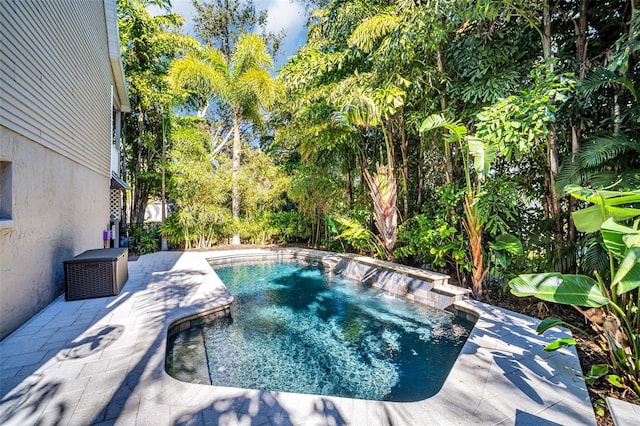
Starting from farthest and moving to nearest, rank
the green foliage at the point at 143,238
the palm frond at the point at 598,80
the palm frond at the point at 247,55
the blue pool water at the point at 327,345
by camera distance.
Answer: the palm frond at the point at 247,55 < the green foliage at the point at 143,238 < the palm frond at the point at 598,80 < the blue pool water at the point at 327,345

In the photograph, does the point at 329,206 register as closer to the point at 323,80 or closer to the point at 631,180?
the point at 323,80

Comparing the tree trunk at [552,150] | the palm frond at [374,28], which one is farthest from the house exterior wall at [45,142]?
the tree trunk at [552,150]

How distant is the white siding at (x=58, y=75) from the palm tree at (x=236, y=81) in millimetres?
3051

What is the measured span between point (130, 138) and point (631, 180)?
603 inches

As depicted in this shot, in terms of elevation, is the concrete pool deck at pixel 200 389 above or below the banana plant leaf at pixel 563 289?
below

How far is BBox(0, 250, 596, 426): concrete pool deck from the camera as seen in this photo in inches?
96.8

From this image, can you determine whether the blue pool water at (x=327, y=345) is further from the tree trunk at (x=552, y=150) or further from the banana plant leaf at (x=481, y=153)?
the banana plant leaf at (x=481, y=153)

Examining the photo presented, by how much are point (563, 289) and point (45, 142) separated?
738 cm

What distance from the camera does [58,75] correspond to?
17.6ft

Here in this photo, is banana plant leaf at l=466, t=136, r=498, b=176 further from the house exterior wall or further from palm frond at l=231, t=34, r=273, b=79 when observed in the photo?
palm frond at l=231, t=34, r=273, b=79

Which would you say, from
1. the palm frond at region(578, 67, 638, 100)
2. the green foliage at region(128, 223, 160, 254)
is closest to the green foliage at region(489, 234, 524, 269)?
the palm frond at region(578, 67, 638, 100)

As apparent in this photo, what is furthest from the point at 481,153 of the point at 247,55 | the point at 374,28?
the point at 247,55

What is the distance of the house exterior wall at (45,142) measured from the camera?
12.6 ft

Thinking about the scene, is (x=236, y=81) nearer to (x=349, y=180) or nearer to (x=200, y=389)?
(x=349, y=180)
